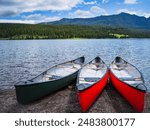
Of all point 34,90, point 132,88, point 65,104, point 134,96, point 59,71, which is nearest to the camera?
point 134,96

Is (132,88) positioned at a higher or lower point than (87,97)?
higher

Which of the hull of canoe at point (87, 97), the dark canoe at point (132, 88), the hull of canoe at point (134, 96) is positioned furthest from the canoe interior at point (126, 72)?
the hull of canoe at point (87, 97)

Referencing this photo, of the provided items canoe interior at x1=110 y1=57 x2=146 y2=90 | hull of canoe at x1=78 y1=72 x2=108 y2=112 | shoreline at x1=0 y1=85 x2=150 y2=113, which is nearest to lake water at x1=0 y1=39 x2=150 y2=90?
canoe interior at x1=110 y1=57 x2=146 y2=90

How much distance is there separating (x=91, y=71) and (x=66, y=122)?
10.7 meters

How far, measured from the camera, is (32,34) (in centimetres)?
16400

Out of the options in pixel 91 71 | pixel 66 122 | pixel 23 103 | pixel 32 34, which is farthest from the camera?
pixel 32 34

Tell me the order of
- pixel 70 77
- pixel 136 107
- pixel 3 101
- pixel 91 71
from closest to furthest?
pixel 136 107 → pixel 3 101 → pixel 70 77 → pixel 91 71

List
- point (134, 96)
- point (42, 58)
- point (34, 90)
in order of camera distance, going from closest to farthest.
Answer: point (134, 96)
point (34, 90)
point (42, 58)

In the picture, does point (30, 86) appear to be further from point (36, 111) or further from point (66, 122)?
point (66, 122)

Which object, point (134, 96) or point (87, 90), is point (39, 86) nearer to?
point (87, 90)

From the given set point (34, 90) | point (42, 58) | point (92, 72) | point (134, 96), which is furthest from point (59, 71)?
point (42, 58)

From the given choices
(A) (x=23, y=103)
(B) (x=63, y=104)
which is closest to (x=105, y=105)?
(B) (x=63, y=104)

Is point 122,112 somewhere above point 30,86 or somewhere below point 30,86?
below

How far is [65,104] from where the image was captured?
44.3 ft
